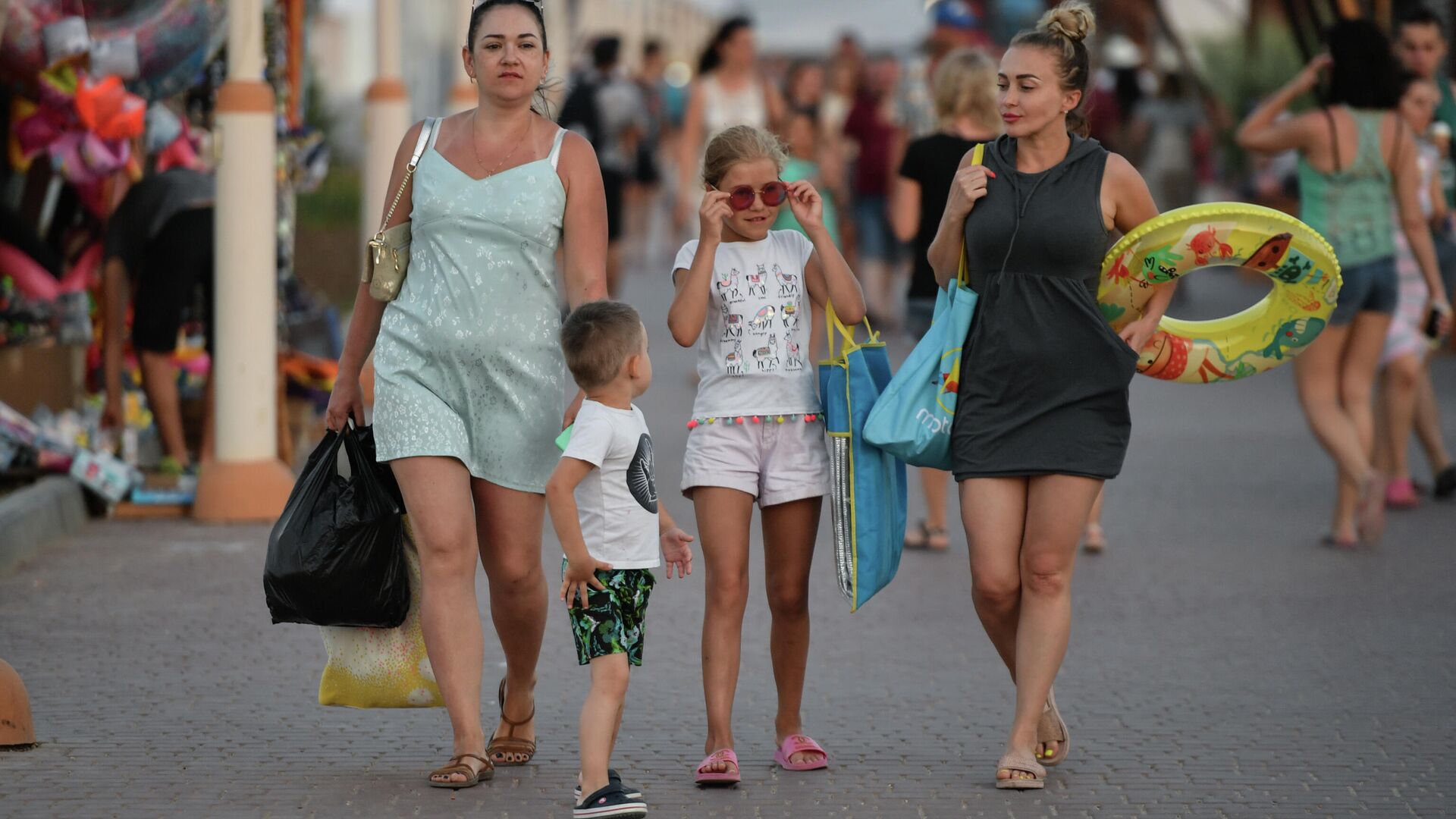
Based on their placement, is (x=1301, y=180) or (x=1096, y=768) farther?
(x=1301, y=180)

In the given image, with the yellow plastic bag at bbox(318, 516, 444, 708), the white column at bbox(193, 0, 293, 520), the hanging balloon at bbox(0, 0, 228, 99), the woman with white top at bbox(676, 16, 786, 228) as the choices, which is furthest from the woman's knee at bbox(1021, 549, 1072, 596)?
the woman with white top at bbox(676, 16, 786, 228)

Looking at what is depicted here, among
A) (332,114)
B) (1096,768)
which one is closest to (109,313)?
(1096,768)

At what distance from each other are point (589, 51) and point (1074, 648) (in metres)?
10.3

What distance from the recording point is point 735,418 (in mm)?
5082

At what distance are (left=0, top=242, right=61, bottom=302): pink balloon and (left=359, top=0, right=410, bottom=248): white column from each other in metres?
3.30

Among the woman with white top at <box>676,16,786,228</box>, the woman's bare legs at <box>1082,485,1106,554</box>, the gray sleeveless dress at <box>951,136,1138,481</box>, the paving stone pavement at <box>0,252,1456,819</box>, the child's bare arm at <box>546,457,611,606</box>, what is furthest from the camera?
the woman with white top at <box>676,16,786,228</box>

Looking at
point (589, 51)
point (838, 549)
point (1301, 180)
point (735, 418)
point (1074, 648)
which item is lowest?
point (1074, 648)

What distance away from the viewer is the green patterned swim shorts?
15.3 ft

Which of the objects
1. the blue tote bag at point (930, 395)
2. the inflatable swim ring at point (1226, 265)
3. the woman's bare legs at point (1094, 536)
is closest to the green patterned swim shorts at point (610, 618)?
the blue tote bag at point (930, 395)

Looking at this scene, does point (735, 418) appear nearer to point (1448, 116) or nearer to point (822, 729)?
point (822, 729)

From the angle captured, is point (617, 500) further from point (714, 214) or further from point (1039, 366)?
point (1039, 366)

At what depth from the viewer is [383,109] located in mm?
12875

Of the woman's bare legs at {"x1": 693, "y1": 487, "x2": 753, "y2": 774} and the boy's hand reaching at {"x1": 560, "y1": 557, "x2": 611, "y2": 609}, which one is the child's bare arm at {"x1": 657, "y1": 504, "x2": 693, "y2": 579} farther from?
the woman's bare legs at {"x1": 693, "y1": 487, "x2": 753, "y2": 774}

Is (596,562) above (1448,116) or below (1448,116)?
below
